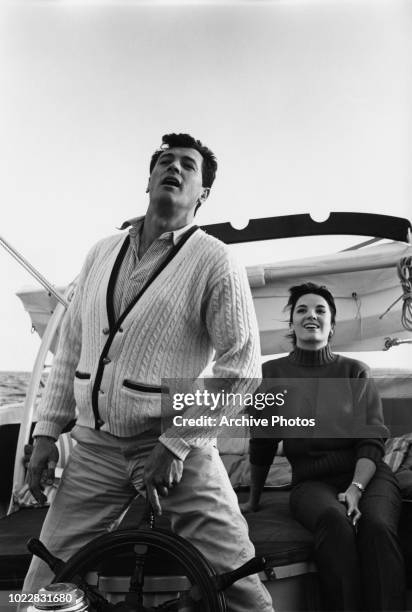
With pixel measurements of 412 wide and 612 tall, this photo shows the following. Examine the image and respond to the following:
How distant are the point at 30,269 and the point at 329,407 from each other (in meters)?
0.79

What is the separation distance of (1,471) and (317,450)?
0.85 metres

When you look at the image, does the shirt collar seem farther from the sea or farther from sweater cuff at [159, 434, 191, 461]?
the sea

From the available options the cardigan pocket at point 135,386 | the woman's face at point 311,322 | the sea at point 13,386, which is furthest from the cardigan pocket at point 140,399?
the sea at point 13,386

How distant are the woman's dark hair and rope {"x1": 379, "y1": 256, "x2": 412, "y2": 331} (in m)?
0.12

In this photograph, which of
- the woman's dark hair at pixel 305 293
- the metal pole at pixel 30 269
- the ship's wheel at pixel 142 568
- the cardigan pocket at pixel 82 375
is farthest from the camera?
the metal pole at pixel 30 269

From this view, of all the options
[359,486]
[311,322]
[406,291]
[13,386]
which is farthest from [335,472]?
[13,386]

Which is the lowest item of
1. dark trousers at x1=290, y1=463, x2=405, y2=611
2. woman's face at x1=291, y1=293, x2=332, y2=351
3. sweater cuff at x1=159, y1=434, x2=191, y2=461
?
dark trousers at x1=290, y1=463, x2=405, y2=611

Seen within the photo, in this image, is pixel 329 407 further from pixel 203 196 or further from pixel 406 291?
pixel 203 196

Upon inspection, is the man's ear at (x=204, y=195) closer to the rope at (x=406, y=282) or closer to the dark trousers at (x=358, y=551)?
the rope at (x=406, y=282)

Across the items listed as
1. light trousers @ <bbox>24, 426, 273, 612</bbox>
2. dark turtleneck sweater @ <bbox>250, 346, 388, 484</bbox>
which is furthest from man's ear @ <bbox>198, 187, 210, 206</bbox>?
light trousers @ <bbox>24, 426, 273, 612</bbox>

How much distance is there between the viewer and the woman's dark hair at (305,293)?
1.61 meters

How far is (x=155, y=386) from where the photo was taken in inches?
53.8

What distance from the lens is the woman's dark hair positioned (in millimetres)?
1614

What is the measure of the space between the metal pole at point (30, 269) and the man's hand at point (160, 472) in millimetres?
608
